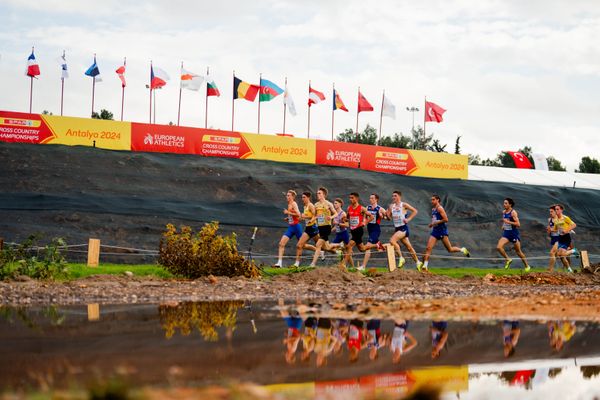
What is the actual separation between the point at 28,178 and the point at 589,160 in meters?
68.4

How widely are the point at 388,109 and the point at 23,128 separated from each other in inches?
1002

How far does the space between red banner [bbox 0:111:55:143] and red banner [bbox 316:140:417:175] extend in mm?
11882

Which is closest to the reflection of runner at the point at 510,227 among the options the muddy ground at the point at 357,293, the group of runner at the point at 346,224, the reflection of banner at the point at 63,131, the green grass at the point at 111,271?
the group of runner at the point at 346,224

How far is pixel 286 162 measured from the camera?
40250 millimetres

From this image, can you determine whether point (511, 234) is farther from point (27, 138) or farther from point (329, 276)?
point (27, 138)

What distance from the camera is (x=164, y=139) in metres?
39.1

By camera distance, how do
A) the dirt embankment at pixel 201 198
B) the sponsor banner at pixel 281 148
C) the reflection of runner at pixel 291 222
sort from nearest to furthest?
the reflection of runner at pixel 291 222 → the dirt embankment at pixel 201 198 → the sponsor banner at pixel 281 148

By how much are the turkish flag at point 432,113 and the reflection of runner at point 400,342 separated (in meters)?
42.5

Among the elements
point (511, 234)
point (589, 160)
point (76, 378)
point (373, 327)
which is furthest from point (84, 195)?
point (589, 160)

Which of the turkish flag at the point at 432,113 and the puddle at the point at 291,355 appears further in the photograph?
the turkish flag at the point at 432,113

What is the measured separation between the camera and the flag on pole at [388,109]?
56.4m

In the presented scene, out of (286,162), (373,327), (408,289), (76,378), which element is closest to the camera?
(76,378)

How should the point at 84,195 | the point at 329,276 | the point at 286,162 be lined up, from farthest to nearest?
the point at 286,162, the point at 84,195, the point at 329,276

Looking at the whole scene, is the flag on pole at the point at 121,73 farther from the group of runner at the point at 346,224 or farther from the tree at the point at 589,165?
the tree at the point at 589,165
